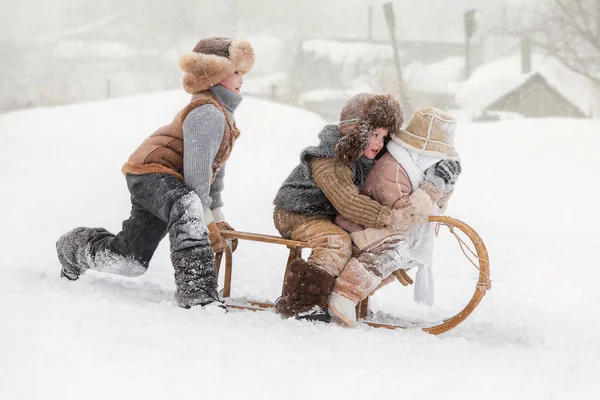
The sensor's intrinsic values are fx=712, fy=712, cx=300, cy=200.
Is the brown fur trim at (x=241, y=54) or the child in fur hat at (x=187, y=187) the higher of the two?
the brown fur trim at (x=241, y=54)

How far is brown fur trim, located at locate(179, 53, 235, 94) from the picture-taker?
3.38 metres

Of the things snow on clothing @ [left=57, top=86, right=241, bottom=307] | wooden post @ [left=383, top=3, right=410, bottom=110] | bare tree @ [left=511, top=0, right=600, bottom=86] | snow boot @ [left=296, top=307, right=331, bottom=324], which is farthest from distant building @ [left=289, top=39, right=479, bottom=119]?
snow boot @ [left=296, top=307, right=331, bottom=324]

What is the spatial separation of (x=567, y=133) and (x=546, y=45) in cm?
858

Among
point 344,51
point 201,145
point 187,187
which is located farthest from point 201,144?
point 344,51

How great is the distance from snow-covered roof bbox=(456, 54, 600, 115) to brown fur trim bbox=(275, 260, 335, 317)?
15.7 meters

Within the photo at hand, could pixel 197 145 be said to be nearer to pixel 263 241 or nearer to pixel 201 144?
pixel 201 144

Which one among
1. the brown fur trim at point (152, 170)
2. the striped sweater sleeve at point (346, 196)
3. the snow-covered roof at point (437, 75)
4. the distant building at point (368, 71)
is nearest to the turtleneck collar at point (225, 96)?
the brown fur trim at point (152, 170)

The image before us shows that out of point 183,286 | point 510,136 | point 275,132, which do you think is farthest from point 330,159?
point 510,136

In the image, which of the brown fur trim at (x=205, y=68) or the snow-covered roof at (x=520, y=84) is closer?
the brown fur trim at (x=205, y=68)

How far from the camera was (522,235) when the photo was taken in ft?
22.6

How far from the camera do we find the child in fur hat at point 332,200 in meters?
3.15

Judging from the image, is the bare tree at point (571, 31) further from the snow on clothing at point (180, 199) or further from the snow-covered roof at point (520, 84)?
the snow on clothing at point (180, 199)

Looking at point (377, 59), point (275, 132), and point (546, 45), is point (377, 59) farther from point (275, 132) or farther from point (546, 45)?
point (275, 132)

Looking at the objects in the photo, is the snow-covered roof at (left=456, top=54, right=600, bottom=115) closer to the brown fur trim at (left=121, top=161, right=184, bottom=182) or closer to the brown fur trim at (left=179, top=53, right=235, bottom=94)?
the brown fur trim at (left=179, top=53, right=235, bottom=94)
